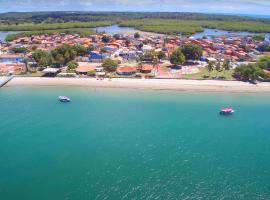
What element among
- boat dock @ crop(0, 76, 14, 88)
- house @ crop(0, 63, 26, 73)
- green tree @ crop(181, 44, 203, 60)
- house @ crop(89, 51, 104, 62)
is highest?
green tree @ crop(181, 44, 203, 60)

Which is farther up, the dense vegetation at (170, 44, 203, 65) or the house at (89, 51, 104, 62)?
the dense vegetation at (170, 44, 203, 65)

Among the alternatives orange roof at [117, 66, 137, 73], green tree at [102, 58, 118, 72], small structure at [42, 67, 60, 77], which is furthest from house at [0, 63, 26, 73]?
orange roof at [117, 66, 137, 73]

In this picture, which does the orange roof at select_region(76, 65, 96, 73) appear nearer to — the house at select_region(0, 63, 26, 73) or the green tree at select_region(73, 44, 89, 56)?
the green tree at select_region(73, 44, 89, 56)

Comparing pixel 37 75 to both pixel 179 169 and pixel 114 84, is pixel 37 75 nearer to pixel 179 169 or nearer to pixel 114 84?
pixel 114 84

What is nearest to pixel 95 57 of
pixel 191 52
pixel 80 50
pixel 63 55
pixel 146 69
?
pixel 80 50

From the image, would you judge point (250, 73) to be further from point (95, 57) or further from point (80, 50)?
point (80, 50)

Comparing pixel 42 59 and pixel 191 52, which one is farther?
pixel 191 52

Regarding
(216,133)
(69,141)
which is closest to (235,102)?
(216,133)
